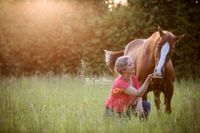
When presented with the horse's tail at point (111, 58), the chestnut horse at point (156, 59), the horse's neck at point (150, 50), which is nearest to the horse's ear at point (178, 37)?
the chestnut horse at point (156, 59)

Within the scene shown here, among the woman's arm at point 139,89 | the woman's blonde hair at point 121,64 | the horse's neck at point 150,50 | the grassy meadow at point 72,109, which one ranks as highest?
the horse's neck at point 150,50

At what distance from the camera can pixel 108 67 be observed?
5336 mm

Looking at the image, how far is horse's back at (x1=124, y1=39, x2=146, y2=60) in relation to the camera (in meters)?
5.28

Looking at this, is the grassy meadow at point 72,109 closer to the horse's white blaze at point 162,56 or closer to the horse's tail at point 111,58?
the horse's tail at point 111,58

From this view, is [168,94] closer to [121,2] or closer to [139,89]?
[139,89]

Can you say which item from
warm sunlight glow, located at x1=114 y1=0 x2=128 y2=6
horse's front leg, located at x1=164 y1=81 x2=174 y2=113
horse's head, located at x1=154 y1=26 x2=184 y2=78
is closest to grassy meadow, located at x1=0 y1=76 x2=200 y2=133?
horse's front leg, located at x1=164 y1=81 x2=174 y2=113

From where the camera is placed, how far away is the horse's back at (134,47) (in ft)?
17.3

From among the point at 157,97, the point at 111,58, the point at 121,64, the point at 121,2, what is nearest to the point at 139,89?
the point at 121,64

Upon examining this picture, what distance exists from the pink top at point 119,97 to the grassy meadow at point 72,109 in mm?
130

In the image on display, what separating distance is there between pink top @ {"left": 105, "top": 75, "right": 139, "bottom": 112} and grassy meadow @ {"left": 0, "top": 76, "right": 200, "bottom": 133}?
13 centimetres

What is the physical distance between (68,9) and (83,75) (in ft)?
1.96

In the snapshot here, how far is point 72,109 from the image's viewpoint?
509cm

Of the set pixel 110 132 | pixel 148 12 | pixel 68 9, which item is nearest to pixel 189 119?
pixel 110 132

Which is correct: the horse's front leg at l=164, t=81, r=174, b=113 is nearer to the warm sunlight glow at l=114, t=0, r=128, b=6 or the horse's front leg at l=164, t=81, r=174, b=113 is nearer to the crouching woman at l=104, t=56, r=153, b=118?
the crouching woman at l=104, t=56, r=153, b=118
